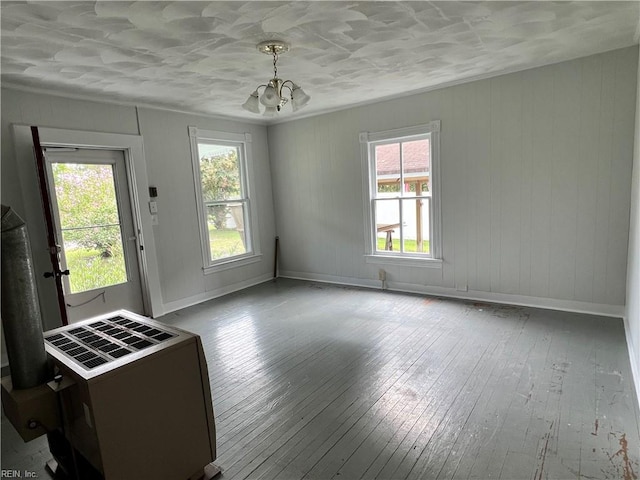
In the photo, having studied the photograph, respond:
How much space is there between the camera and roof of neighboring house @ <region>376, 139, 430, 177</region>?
15.3 feet

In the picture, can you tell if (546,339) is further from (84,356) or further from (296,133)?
(296,133)

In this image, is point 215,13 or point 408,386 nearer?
point 215,13

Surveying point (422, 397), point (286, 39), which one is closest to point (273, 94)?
point (286, 39)

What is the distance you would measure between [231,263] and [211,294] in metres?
0.55

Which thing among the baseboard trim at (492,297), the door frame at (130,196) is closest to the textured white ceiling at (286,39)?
the door frame at (130,196)

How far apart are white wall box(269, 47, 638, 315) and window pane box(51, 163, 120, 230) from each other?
2899 mm

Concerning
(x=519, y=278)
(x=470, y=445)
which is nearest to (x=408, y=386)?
(x=470, y=445)

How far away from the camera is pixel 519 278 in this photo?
13.6 feet

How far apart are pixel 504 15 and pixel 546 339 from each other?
104 inches

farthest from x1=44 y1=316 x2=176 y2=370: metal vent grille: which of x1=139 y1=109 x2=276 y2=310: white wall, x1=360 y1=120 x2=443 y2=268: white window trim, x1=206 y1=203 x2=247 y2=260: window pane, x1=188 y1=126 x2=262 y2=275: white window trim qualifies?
x1=360 y1=120 x2=443 y2=268: white window trim

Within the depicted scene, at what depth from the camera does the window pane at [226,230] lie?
5.30 m

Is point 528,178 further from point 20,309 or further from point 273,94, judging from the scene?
point 20,309

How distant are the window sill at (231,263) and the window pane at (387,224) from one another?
1.97 metres

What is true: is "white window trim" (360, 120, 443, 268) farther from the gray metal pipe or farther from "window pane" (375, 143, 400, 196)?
the gray metal pipe
